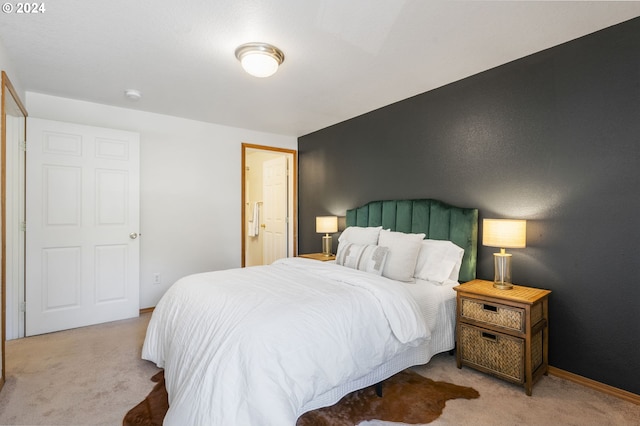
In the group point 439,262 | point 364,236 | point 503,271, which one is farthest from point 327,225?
point 503,271

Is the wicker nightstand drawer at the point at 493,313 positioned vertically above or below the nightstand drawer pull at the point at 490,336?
above

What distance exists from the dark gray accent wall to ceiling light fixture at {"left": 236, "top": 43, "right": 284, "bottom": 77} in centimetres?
169

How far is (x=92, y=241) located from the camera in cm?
335

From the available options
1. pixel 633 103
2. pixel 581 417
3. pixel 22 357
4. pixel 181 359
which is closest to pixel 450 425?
pixel 581 417

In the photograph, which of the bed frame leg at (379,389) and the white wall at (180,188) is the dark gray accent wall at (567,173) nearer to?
the bed frame leg at (379,389)

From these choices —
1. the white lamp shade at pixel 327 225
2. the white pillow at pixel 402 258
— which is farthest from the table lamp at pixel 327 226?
the white pillow at pixel 402 258

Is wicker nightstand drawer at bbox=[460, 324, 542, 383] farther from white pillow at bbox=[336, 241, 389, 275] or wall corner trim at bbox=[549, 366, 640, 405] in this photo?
white pillow at bbox=[336, 241, 389, 275]

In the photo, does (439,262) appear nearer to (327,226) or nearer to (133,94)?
(327,226)

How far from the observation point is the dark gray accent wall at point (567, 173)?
204cm

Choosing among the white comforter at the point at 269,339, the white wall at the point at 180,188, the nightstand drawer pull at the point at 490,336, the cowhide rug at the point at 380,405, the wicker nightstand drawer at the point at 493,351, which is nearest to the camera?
the white comforter at the point at 269,339

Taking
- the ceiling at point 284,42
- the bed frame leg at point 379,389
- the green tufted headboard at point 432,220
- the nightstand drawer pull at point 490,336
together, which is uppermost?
the ceiling at point 284,42

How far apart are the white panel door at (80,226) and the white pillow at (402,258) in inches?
112

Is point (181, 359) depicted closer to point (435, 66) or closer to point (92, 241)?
point (92, 241)

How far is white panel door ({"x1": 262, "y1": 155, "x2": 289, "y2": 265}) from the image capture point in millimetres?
5156
